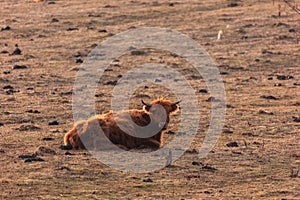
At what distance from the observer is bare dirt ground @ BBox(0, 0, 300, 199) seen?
14.1 meters

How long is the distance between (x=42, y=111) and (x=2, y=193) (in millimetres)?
7617

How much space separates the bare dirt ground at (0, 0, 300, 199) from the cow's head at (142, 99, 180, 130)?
66 cm

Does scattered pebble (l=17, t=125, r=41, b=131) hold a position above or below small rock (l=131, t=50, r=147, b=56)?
below

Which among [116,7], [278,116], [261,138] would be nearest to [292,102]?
[278,116]

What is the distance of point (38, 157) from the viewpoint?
15.7m

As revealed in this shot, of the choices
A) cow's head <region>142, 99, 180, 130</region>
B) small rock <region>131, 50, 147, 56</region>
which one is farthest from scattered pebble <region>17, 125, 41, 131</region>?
small rock <region>131, 50, 147, 56</region>

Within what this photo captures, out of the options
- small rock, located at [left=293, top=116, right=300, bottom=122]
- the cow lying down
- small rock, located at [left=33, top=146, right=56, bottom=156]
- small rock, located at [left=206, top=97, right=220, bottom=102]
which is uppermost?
the cow lying down

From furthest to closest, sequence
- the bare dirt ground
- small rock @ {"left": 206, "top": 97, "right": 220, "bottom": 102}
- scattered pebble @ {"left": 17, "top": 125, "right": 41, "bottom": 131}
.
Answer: small rock @ {"left": 206, "top": 97, "right": 220, "bottom": 102}
scattered pebble @ {"left": 17, "top": 125, "right": 41, "bottom": 131}
the bare dirt ground

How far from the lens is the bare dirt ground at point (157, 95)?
1413 centimetres

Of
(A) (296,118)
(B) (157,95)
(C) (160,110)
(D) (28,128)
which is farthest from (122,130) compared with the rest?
(B) (157,95)

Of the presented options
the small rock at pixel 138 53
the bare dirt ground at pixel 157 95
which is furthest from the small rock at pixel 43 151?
the small rock at pixel 138 53

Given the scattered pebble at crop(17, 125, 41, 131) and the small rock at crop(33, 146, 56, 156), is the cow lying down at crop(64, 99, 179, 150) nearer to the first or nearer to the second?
the small rock at crop(33, 146, 56, 156)

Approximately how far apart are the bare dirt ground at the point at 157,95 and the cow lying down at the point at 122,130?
0.34 m

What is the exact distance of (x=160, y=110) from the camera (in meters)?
17.4
